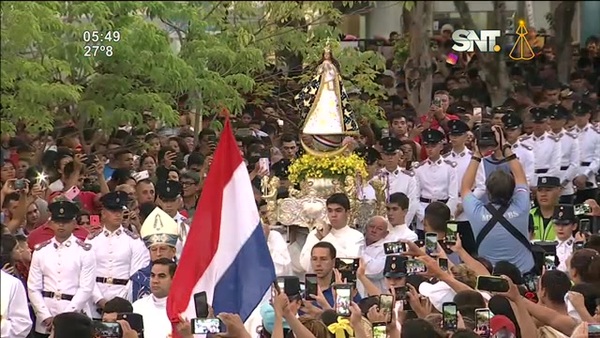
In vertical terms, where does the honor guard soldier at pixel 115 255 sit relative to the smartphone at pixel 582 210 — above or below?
below


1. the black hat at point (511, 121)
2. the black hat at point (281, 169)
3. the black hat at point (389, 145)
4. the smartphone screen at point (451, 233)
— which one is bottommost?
the smartphone screen at point (451, 233)

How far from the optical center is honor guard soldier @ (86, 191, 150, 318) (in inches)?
442

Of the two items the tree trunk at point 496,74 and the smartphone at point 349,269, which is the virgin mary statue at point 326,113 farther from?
the tree trunk at point 496,74

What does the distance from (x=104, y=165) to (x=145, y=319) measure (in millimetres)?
4477

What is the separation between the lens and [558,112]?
16.2m

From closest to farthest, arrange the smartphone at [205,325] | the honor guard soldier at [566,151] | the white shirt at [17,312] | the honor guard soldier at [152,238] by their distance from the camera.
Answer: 1. the smartphone at [205,325]
2. the white shirt at [17,312]
3. the honor guard soldier at [152,238]
4. the honor guard soldier at [566,151]

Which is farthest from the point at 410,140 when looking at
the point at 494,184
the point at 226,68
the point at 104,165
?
the point at 494,184

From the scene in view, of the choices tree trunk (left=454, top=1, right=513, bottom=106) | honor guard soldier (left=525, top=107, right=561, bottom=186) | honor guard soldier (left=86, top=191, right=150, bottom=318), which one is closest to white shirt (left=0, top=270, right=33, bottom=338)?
honor guard soldier (left=86, top=191, right=150, bottom=318)

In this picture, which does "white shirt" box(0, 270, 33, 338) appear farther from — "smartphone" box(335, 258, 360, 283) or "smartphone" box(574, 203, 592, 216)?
"smartphone" box(574, 203, 592, 216)

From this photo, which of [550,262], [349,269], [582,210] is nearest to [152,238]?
[349,269]

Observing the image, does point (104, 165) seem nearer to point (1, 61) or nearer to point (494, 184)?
point (1, 61)

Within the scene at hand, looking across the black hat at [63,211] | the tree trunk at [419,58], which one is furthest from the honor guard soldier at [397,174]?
the black hat at [63,211]

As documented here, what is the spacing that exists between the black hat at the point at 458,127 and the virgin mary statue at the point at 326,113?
174 cm

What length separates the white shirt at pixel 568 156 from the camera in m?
15.9
